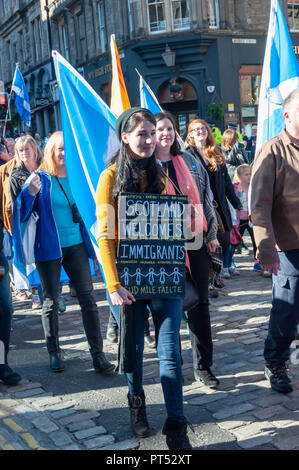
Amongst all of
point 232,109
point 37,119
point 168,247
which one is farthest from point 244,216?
point 37,119

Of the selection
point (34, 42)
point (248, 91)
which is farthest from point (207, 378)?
point (34, 42)

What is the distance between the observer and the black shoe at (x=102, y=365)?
4.66 m

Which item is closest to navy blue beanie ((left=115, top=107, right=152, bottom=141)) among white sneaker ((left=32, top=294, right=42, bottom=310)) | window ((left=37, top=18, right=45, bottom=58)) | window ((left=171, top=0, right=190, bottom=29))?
white sneaker ((left=32, top=294, right=42, bottom=310))

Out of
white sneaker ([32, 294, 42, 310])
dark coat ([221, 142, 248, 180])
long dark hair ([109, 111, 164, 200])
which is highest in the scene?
dark coat ([221, 142, 248, 180])

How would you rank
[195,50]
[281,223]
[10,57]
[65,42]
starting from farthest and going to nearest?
[10,57] < [65,42] < [195,50] < [281,223]

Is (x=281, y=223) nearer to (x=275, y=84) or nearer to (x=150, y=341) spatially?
(x=150, y=341)

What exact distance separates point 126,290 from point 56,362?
1.85 meters

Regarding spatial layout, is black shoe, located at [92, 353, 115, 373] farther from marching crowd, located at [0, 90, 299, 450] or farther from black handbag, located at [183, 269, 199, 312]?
black handbag, located at [183, 269, 199, 312]

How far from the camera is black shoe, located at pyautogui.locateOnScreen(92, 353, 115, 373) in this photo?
4.66 meters

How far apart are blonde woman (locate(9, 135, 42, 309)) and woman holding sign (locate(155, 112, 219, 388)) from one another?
1764 millimetres

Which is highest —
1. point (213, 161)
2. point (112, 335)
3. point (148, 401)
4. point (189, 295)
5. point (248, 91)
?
point (248, 91)

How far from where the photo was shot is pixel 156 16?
74.2ft

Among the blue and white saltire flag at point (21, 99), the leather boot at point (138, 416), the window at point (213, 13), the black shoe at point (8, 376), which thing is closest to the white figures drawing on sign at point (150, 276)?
the leather boot at point (138, 416)

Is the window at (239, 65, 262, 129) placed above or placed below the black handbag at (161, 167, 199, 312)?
above
